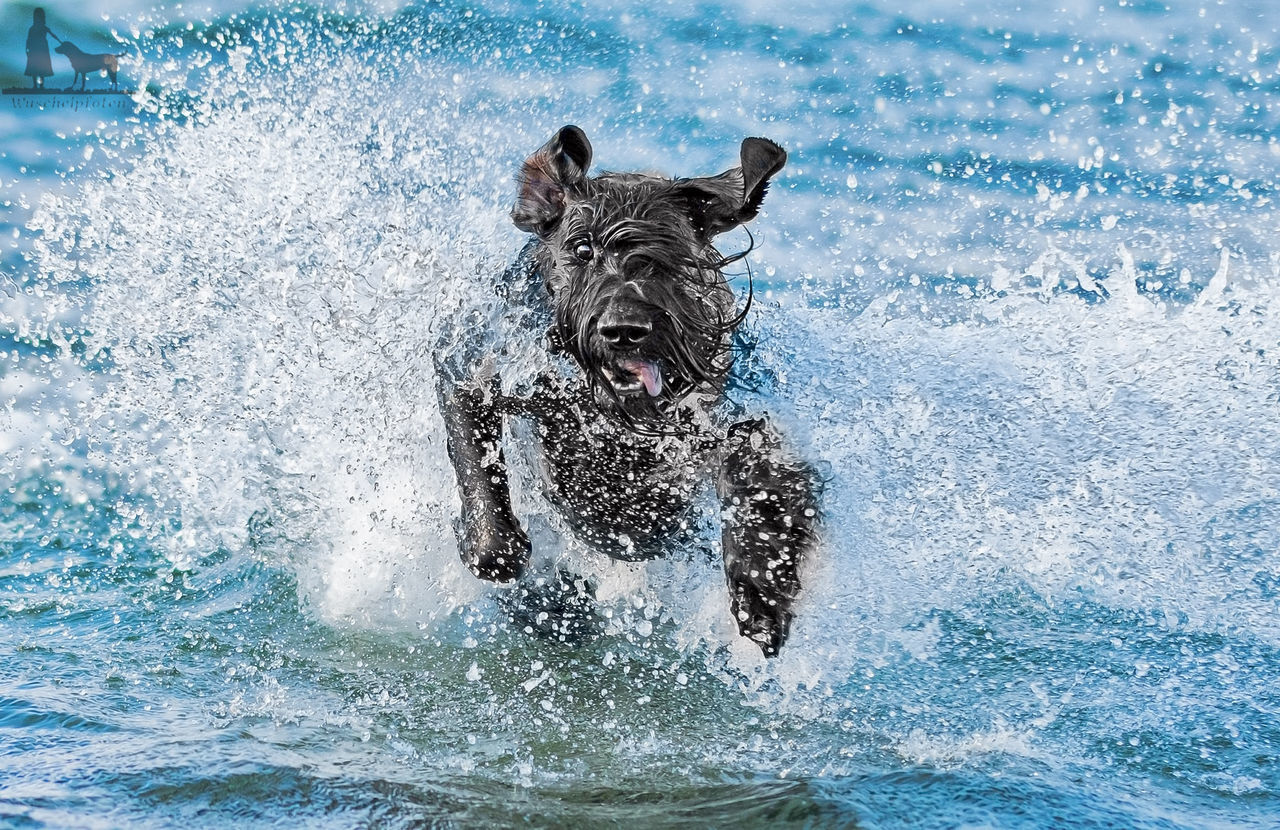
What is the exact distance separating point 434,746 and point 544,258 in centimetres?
216

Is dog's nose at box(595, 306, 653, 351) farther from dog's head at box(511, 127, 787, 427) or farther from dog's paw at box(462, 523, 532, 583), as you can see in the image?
dog's paw at box(462, 523, 532, 583)

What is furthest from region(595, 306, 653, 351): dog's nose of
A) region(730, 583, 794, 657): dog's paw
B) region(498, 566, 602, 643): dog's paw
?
region(498, 566, 602, 643): dog's paw

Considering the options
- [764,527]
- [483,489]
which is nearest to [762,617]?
[764,527]

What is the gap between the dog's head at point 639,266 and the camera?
166 inches

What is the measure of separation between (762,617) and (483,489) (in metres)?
1.50

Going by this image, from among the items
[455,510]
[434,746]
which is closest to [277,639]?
[455,510]

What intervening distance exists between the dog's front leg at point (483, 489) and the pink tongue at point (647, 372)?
3.12ft

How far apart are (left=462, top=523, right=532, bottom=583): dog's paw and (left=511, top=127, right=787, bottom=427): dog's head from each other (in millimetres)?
858

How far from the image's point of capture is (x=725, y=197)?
15.0 feet

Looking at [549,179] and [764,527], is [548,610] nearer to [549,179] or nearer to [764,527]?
[764,527]

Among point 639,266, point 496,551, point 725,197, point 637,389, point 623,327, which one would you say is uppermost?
point 725,197

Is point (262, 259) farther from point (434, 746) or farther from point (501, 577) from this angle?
point (434, 746)

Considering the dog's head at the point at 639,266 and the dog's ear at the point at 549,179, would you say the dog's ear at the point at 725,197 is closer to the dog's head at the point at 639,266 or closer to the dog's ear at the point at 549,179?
the dog's head at the point at 639,266

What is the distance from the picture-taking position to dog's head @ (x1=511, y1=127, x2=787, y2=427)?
422 centimetres
